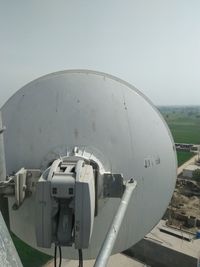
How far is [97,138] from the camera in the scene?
11.2ft

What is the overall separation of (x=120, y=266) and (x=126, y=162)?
31.7 ft

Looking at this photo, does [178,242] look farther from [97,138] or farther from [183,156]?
[183,156]

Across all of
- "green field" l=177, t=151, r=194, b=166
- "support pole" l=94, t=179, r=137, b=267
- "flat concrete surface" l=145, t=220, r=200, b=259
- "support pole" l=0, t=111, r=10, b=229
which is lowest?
"flat concrete surface" l=145, t=220, r=200, b=259

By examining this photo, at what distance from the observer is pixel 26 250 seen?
14070 mm

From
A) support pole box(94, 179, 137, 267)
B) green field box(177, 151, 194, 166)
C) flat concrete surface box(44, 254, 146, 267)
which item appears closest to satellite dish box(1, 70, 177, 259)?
support pole box(94, 179, 137, 267)

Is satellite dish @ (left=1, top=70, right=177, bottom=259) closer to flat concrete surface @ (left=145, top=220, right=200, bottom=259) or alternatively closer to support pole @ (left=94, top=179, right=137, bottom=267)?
support pole @ (left=94, top=179, right=137, bottom=267)

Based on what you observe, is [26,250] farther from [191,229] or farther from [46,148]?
[46,148]

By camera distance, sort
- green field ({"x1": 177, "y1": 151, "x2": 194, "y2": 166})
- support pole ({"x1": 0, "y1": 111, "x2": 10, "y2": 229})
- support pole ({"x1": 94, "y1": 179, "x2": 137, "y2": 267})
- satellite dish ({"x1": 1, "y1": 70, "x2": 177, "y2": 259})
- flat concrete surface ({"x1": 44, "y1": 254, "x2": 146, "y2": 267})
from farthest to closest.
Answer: green field ({"x1": 177, "y1": 151, "x2": 194, "y2": 166}) → flat concrete surface ({"x1": 44, "y1": 254, "x2": 146, "y2": 267}) → satellite dish ({"x1": 1, "y1": 70, "x2": 177, "y2": 259}) → support pole ({"x1": 0, "y1": 111, "x2": 10, "y2": 229}) → support pole ({"x1": 94, "y1": 179, "x2": 137, "y2": 267})

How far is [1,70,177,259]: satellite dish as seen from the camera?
3365mm

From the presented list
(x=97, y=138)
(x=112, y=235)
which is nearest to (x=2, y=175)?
(x=112, y=235)

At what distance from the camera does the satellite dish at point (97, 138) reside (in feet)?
11.0

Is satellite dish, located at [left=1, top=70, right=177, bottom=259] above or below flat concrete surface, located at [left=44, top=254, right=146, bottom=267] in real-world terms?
above

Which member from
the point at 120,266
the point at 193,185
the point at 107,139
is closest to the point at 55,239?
the point at 107,139

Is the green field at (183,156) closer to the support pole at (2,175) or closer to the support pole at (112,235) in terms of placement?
the support pole at (112,235)
